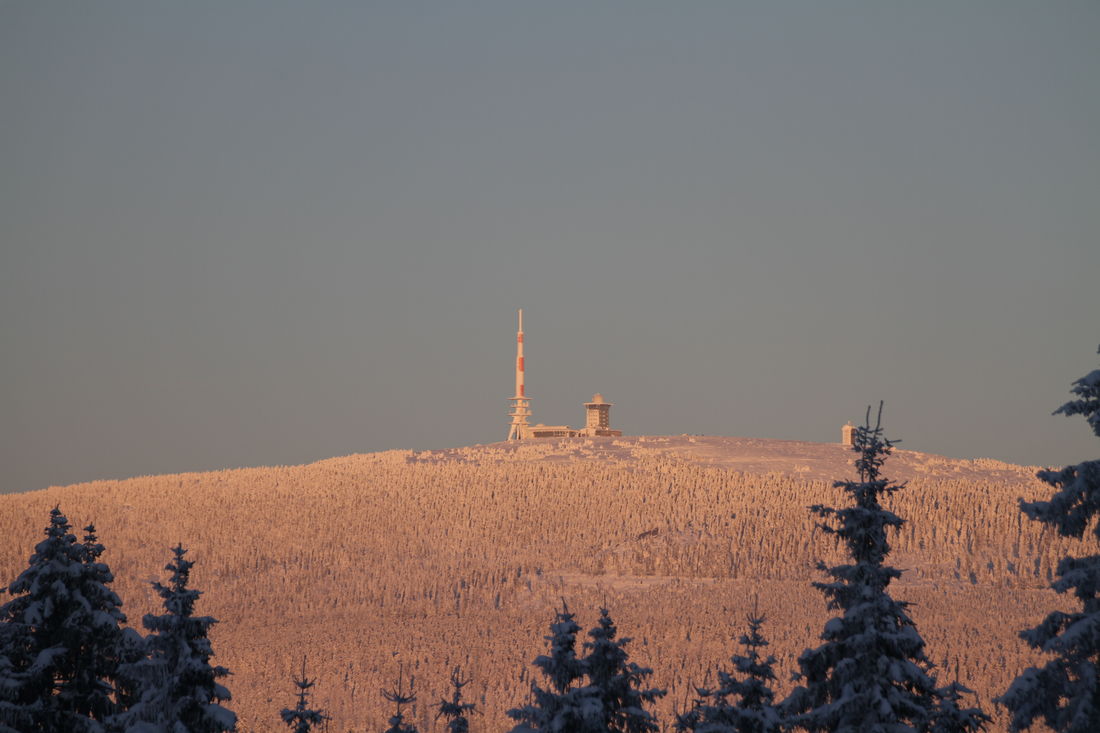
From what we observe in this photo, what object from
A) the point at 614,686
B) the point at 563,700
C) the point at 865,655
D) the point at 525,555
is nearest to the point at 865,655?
the point at 865,655

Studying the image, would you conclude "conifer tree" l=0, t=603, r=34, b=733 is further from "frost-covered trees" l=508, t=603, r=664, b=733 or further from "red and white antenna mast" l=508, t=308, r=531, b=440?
"red and white antenna mast" l=508, t=308, r=531, b=440

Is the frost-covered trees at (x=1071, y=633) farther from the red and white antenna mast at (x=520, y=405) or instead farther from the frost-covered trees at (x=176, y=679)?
the red and white antenna mast at (x=520, y=405)

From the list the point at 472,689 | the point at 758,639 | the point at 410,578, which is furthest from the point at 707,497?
the point at 758,639

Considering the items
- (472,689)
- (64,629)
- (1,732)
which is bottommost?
(472,689)

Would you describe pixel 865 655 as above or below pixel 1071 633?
below

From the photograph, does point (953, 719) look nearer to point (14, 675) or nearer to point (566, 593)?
point (14, 675)

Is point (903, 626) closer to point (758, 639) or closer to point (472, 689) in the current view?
point (758, 639)
